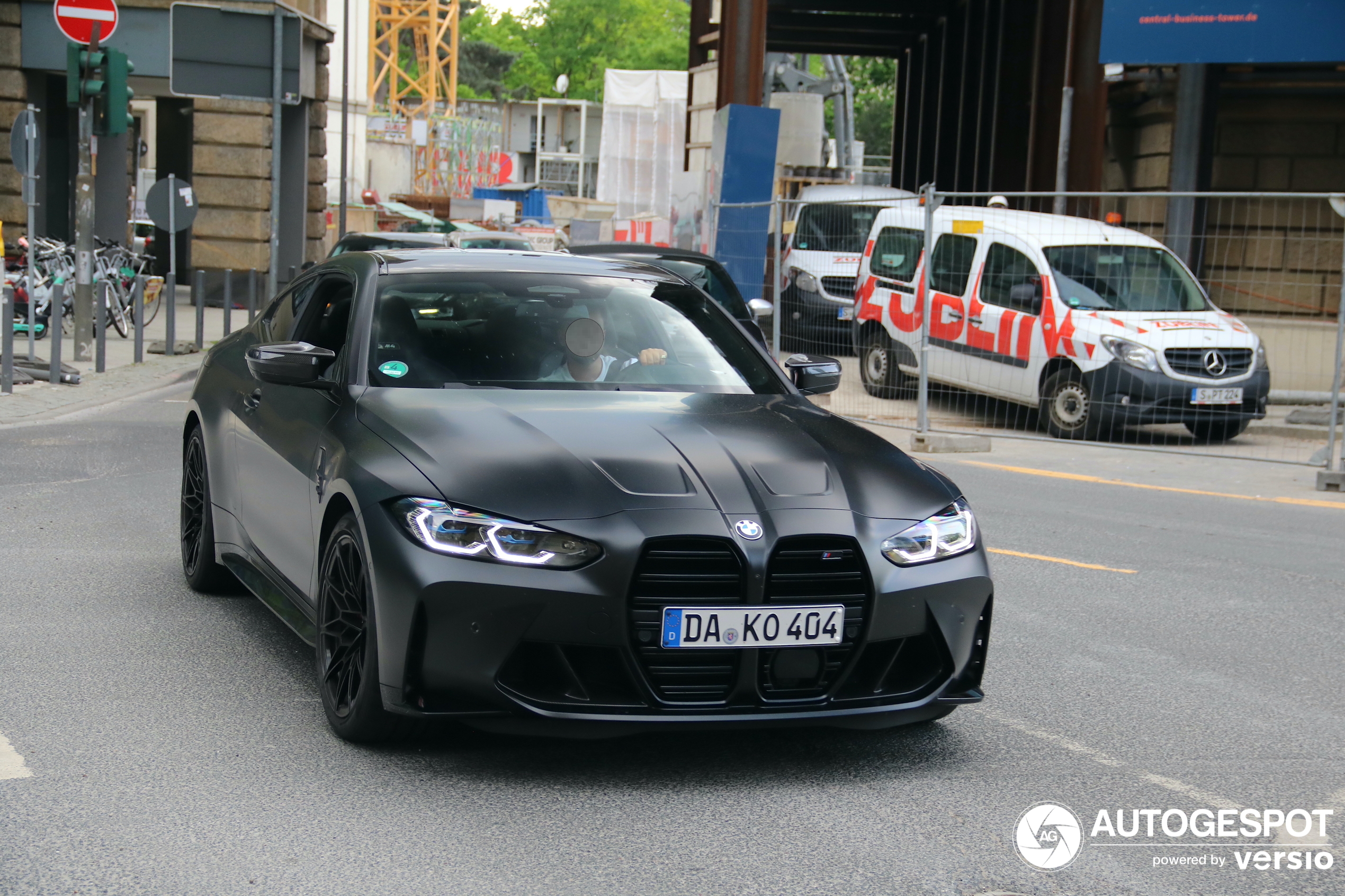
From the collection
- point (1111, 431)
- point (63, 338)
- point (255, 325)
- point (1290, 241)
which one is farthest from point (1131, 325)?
point (63, 338)

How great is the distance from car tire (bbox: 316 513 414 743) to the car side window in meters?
1.63

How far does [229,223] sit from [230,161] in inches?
41.4

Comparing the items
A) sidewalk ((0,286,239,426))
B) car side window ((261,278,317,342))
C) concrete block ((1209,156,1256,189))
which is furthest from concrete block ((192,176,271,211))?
car side window ((261,278,317,342))

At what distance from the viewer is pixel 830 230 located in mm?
22031

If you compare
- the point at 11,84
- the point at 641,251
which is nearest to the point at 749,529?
the point at 641,251

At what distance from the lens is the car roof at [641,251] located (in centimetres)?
1305

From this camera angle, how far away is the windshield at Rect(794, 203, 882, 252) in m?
21.2

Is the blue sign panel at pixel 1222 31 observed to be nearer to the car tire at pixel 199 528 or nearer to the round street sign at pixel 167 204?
the round street sign at pixel 167 204

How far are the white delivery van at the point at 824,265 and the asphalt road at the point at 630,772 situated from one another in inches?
494

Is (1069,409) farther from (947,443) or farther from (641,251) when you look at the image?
(641,251)

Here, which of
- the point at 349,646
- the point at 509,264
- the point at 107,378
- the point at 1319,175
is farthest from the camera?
the point at 1319,175

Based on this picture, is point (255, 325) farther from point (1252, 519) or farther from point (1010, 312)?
point (1010, 312)

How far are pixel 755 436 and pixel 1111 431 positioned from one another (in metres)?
9.61


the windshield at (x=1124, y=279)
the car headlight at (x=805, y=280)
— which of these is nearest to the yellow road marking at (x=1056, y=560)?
the windshield at (x=1124, y=279)
